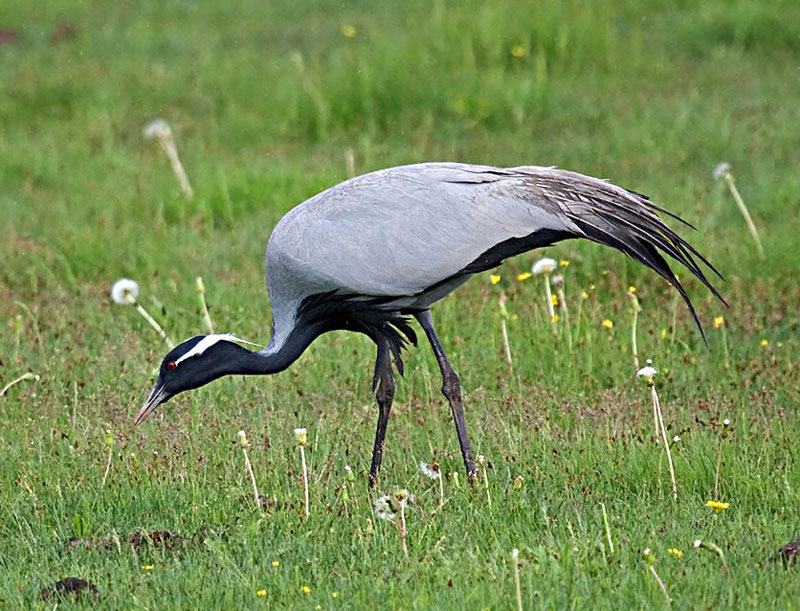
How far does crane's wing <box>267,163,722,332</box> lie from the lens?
5.13 meters

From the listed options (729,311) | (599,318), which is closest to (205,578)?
(599,318)

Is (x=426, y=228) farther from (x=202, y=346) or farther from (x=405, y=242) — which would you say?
(x=202, y=346)

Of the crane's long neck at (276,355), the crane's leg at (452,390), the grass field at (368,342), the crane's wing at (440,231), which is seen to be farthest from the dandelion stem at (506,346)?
the crane's long neck at (276,355)

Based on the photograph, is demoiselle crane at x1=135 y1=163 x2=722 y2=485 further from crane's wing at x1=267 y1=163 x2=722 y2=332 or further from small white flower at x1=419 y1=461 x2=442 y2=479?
small white flower at x1=419 y1=461 x2=442 y2=479

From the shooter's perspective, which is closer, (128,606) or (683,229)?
(128,606)

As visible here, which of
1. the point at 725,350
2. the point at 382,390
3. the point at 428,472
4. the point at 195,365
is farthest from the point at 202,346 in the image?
the point at 725,350

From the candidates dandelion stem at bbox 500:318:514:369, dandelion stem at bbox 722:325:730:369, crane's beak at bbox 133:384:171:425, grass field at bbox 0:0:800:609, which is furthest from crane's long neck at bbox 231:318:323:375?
dandelion stem at bbox 722:325:730:369

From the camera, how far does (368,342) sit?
689cm

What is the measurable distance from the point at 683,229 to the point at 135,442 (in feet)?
11.9

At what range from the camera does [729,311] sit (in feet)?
22.8

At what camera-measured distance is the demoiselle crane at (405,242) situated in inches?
202

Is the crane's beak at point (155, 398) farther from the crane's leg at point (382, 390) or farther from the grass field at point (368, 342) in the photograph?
the crane's leg at point (382, 390)

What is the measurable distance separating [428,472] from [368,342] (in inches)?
71.0

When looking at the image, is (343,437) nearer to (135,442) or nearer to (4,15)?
(135,442)
